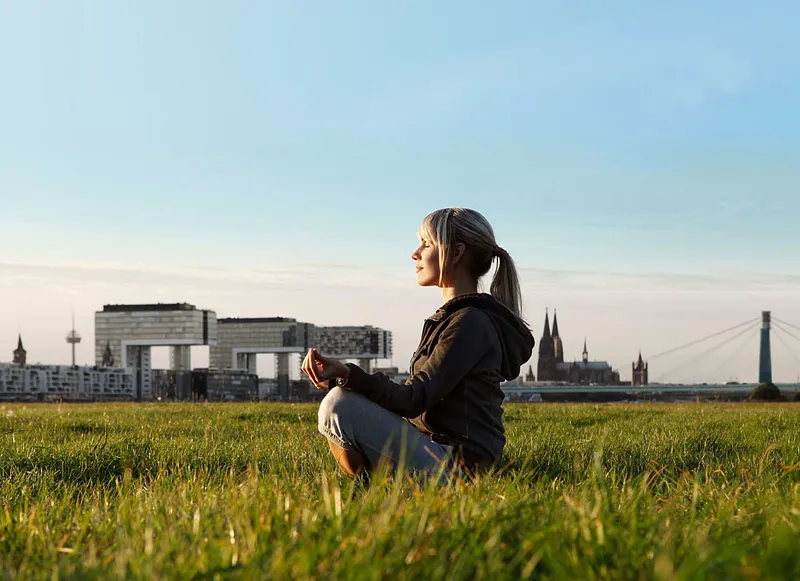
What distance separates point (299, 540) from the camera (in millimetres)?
2189

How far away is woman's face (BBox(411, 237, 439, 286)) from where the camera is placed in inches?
183

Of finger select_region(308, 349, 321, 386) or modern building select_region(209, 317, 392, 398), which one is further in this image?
modern building select_region(209, 317, 392, 398)

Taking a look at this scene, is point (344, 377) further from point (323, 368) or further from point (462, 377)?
point (462, 377)

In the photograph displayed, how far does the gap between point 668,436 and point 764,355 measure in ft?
380

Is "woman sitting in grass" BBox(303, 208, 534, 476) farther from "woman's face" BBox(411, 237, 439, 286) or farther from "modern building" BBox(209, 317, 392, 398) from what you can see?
"modern building" BBox(209, 317, 392, 398)

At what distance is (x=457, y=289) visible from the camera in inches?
185

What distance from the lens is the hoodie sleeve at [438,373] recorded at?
414 cm

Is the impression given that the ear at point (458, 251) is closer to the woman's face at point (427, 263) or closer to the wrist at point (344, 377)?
the woman's face at point (427, 263)

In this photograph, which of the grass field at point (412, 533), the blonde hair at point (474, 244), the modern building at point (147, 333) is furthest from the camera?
the modern building at point (147, 333)

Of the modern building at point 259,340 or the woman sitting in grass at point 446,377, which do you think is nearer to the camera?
the woman sitting in grass at point 446,377

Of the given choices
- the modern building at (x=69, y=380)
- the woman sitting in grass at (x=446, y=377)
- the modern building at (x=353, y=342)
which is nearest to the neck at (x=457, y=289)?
the woman sitting in grass at (x=446, y=377)

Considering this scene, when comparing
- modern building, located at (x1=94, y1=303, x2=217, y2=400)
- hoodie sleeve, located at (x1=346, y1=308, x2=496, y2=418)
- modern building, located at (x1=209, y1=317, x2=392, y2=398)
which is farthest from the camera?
modern building, located at (x1=209, y1=317, x2=392, y2=398)

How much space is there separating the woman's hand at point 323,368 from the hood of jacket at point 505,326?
2.51 ft

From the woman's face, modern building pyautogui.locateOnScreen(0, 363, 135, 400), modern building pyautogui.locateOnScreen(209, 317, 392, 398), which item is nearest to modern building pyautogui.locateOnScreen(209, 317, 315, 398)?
modern building pyautogui.locateOnScreen(209, 317, 392, 398)
